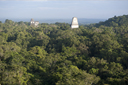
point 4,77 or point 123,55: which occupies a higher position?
point 123,55

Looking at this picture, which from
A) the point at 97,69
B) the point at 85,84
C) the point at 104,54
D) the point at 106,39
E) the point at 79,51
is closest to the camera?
the point at 85,84

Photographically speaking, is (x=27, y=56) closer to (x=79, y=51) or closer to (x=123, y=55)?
(x=79, y=51)

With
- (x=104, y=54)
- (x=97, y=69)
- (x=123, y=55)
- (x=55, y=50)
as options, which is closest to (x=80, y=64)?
(x=97, y=69)

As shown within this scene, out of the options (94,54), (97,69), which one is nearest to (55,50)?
(94,54)

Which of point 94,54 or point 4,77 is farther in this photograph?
point 94,54

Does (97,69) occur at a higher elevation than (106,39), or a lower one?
lower

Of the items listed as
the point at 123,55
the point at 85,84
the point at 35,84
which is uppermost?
the point at 123,55

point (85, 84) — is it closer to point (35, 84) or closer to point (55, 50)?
point (35, 84)

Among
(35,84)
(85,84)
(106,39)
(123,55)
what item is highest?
(106,39)

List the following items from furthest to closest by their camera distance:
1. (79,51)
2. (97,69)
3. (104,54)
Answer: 1. (79,51)
2. (104,54)
3. (97,69)
